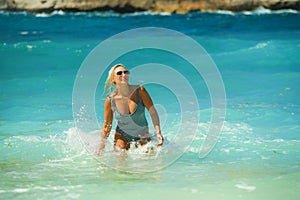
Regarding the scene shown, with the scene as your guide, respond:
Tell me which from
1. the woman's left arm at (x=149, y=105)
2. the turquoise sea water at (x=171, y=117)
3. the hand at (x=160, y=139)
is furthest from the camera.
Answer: the woman's left arm at (x=149, y=105)

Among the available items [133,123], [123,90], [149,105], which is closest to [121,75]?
[123,90]

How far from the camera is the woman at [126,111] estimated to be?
5.80 meters

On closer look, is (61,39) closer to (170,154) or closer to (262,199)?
(170,154)

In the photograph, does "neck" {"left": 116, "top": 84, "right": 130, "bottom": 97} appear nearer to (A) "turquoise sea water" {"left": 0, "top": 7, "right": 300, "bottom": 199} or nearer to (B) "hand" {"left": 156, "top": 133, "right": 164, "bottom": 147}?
(B) "hand" {"left": 156, "top": 133, "right": 164, "bottom": 147}

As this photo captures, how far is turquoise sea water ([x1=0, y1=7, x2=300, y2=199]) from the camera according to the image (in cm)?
515

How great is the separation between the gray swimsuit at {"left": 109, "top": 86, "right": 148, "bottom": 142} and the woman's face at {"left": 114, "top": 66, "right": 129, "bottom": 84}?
24 cm

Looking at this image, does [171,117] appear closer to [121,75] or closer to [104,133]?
[104,133]

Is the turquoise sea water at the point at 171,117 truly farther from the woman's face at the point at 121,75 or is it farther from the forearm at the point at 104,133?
the woman's face at the point at 121,75

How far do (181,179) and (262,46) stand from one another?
30.4 ft

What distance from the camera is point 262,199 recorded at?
4.82m

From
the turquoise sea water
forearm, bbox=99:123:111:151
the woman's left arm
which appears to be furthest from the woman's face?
the turquoise sea water

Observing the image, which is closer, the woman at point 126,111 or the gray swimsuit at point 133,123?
the woman at point 126,111

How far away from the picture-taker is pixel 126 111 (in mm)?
5934

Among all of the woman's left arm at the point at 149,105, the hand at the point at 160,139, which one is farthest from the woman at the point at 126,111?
the hand at the point at 160,139
